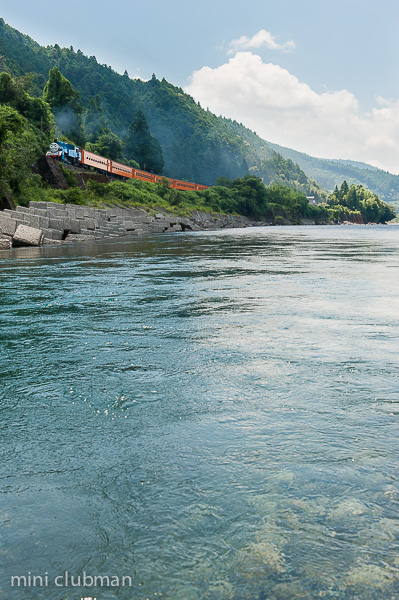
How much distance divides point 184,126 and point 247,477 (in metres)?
204

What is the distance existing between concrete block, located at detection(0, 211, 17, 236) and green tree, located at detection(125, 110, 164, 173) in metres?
101

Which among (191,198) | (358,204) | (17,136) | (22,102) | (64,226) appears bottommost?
(64,226)

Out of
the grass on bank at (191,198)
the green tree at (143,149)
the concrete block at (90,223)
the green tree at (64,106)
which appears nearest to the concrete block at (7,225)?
the concrete block at (90,223)

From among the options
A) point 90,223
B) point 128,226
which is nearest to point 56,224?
point 90,223

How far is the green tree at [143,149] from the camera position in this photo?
4870 inches

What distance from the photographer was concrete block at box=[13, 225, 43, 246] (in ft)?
74.9

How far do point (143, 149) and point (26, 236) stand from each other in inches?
4194

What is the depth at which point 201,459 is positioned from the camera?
3.11 m

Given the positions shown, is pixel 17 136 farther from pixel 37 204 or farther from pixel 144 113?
pixel 144 113

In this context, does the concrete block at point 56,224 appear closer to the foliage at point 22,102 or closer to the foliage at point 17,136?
the foliage at point 17,136

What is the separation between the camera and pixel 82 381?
468cm

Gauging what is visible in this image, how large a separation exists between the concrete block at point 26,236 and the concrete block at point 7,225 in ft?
1.05

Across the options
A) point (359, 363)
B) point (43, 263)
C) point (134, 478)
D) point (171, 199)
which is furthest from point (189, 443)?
point (171, 199)

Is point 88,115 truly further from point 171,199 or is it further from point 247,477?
point 247,477
